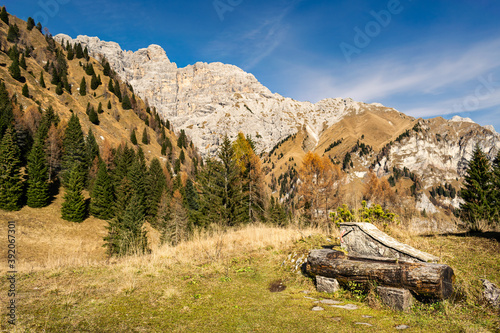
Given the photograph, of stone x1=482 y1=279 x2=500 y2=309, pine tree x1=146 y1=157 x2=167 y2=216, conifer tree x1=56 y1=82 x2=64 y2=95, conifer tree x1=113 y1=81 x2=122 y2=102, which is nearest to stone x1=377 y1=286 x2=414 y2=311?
stone x1=482 y1=279 x2=500 y2=309

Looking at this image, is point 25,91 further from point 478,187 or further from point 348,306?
point 478,187

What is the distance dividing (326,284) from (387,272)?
197 centimetres

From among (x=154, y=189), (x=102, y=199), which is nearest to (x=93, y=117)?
(x=154, y=189)

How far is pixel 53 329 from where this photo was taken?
4355mm

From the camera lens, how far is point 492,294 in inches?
233

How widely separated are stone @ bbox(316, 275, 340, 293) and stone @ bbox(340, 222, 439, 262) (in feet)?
3.60

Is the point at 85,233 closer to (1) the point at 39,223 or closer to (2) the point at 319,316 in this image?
(1) the point at 39,223

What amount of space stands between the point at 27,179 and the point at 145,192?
23.8m

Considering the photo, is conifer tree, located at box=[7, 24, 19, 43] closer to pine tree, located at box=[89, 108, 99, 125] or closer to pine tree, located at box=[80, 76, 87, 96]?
pine tree, located at box=[80, 76, 87, 96]

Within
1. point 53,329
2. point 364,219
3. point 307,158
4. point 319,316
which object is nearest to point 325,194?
point 307,158

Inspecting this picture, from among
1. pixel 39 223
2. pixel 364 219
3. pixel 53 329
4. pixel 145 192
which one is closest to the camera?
pixel 53 329

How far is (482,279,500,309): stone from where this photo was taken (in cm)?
575

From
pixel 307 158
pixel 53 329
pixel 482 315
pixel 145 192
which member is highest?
pixel 307 158

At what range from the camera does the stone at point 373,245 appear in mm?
7270
